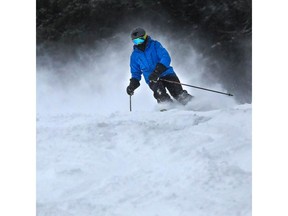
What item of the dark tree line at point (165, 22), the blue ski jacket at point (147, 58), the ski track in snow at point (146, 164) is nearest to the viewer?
the ski track in snow at point (146, 164)

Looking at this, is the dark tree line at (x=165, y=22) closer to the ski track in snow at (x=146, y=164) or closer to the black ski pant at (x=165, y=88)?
the black ski pant at (x=165, y=88)

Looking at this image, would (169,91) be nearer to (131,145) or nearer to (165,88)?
(165,88)

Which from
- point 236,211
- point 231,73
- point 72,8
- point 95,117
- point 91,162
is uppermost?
point 72,8

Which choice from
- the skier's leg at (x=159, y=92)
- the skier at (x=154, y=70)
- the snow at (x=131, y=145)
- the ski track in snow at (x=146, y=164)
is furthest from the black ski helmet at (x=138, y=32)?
the ski track in snow at (x=146, y=164)

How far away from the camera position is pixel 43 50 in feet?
12.5

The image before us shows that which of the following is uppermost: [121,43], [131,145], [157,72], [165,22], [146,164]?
[165,22]

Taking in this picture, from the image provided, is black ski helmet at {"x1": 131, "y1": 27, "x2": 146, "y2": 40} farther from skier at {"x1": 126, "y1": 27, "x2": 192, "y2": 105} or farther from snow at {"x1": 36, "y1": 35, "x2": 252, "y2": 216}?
snow at {"x1": 36, "y1": 35, "x2": 252, "y2": 216}

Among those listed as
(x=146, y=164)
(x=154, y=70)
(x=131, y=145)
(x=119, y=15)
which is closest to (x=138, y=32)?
(x=119, y=15)

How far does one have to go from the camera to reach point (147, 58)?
395cm

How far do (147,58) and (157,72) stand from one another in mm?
133

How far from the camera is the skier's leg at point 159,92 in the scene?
12.6ft
